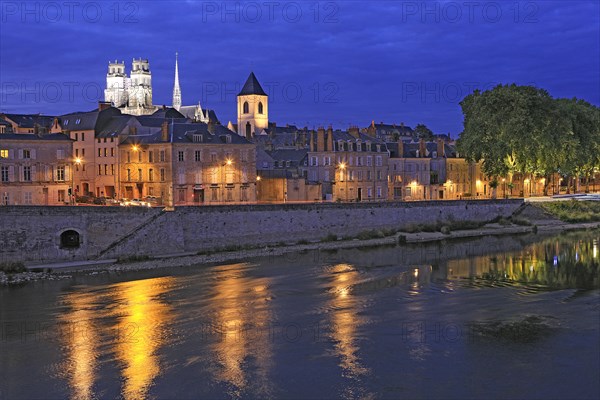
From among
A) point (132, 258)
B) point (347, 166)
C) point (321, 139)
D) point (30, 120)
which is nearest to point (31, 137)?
point (132, 258)

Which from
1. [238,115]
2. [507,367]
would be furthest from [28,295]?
[238,115]


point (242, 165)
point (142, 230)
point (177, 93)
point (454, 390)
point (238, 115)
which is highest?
point (177, 93)

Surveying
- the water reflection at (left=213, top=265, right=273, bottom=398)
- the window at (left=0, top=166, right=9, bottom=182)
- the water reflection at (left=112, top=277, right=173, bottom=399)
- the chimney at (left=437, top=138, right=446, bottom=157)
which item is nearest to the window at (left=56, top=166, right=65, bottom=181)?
the window at (left=0, top=166, right=9, bottom=182)

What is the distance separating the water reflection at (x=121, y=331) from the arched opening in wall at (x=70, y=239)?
7260mm

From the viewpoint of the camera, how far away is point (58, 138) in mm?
52656

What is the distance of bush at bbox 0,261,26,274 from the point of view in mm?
37094

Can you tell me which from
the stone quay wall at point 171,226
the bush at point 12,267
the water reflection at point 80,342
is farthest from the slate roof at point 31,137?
the water reflection at point 80,342

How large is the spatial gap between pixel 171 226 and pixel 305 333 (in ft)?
64.4

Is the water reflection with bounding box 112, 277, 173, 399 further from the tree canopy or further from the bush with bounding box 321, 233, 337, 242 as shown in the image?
the tree canopy

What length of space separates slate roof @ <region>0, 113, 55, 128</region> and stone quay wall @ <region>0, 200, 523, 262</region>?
31858 millimetres

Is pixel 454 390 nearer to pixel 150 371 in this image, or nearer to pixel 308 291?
pixel 150 371

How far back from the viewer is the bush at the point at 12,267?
37.1 meters

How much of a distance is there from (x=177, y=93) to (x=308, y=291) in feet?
428

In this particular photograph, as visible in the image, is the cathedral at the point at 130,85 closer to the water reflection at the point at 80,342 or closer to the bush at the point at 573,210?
the bush at the point at 573,210
